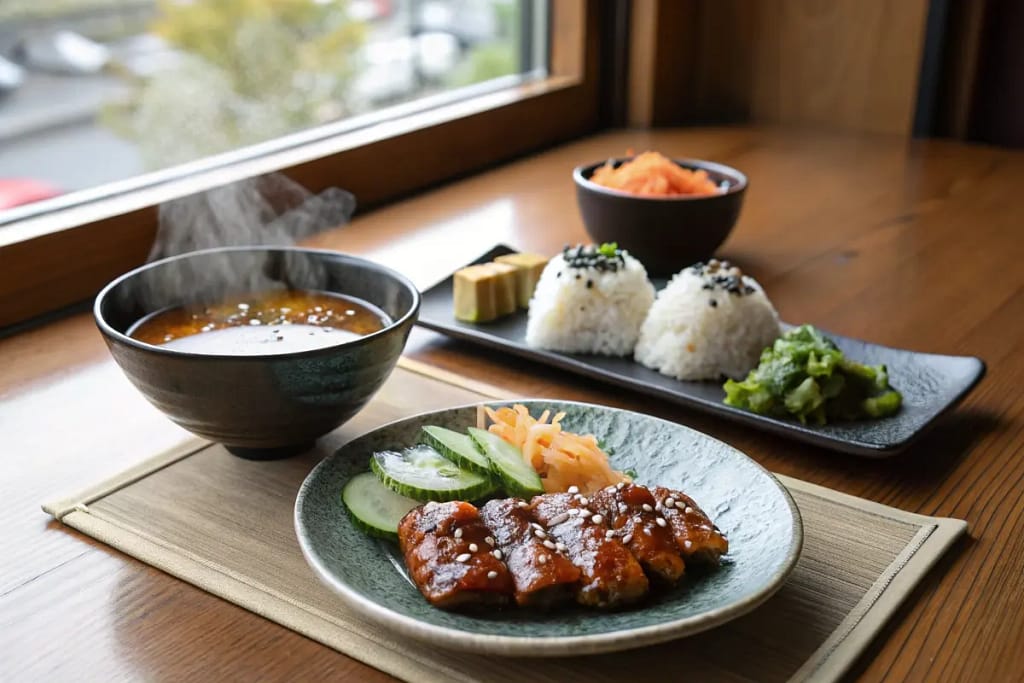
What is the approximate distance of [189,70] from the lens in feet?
14.9

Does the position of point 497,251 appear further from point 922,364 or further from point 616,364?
point 922,364

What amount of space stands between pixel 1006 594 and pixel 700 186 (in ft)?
3.25

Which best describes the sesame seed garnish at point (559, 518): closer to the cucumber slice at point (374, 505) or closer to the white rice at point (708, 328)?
the cucumber slice at point (374, 505)

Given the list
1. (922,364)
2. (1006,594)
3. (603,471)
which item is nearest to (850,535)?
(1006,594)

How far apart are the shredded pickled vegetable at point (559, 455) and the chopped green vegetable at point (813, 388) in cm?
27

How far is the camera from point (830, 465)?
1.16m

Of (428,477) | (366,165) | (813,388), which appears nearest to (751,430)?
(813,388)

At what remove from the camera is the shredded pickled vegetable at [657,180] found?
174cm

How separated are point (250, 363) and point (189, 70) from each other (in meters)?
3.96

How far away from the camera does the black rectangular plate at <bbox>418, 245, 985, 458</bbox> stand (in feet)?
3.77

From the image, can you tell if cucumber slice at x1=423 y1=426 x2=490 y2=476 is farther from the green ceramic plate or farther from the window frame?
the window frame

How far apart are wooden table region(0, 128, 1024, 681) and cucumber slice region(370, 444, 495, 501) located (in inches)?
6.6

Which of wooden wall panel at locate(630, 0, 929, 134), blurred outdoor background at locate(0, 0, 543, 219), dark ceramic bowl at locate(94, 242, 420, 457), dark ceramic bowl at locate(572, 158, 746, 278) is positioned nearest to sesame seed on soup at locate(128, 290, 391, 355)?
dark ceramic bowl at locate(94, 242, 420, 457)

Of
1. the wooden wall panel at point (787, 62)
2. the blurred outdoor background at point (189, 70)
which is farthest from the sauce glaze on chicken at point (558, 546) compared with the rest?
the blurred outdoor background at point (189, 70)
